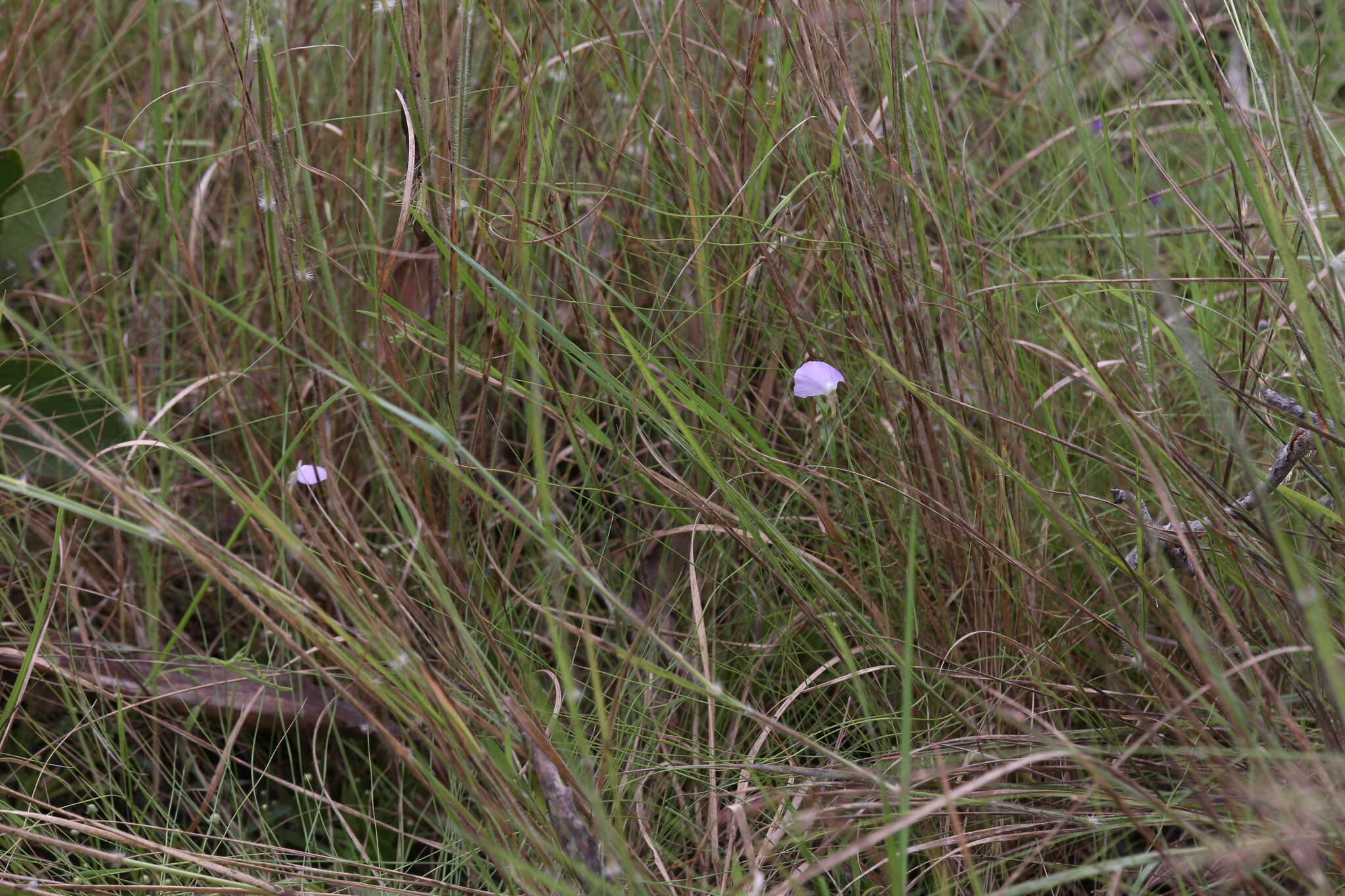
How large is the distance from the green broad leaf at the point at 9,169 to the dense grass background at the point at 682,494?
5 cm

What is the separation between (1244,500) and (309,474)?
2.83 ft

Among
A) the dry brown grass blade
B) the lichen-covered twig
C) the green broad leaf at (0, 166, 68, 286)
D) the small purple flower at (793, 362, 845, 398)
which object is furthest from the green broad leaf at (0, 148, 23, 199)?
the lichen-covered twig

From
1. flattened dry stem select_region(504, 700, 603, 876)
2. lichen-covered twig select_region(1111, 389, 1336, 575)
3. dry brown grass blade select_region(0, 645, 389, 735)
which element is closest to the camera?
flattened dry stem select_region(504, 700, 603, 876)

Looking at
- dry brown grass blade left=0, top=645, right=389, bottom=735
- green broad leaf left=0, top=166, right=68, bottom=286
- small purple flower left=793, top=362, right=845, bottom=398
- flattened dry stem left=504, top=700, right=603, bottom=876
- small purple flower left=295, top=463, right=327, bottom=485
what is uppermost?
green broad leaf left=0, top=166, right=68, bottom=286

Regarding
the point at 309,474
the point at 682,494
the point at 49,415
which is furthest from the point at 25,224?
the point at 682,494

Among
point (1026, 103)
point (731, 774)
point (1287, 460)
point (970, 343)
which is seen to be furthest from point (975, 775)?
point (1026, 103)

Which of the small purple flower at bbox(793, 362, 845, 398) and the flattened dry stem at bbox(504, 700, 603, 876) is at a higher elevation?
the small purple flower at bbox(793, 362, 845, 398)

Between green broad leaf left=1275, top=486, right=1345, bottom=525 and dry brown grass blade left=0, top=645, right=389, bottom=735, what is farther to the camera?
dry brown grass blade left=0, top=645, right=389, bottom=735

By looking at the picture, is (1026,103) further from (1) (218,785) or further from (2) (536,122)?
(1) (218,785)

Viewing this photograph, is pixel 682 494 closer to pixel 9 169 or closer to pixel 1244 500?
pixel 1244 500

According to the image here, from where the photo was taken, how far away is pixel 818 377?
990 millimetres

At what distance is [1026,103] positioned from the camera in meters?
1.55

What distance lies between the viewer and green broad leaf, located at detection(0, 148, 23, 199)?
4.50 feet

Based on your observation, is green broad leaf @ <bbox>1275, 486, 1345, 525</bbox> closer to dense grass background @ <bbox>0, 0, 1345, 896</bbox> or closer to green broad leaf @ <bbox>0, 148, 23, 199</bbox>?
dense grass background @ <bbox>0, 0, 1345, 896</bbox>
